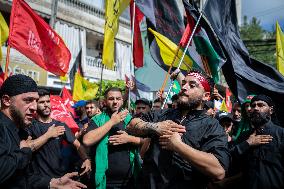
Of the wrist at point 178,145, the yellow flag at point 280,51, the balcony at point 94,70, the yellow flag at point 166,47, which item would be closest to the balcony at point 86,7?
the balcony at point 94,70

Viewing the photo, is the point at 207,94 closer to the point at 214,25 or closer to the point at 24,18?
the point at 214,25

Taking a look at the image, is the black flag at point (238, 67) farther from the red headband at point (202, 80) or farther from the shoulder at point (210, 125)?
the shoulder at point (210, 125)

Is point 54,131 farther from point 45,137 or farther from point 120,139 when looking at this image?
→ point 120,139

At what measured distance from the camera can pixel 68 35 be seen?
16.2 metres

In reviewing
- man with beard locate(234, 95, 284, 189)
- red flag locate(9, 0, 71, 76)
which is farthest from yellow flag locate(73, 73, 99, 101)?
man with beard locate(234, 95, 284, 189)

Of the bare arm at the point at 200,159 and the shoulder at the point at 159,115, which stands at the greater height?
the shoulder at the point at 159,115

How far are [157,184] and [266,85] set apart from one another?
244 cm

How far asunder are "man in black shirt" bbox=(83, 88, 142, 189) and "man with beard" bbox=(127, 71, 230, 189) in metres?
0.88

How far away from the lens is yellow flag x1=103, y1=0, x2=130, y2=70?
5653 mm

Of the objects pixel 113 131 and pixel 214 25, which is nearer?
pixel 113 131

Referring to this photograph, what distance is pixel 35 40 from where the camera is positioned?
216 inches

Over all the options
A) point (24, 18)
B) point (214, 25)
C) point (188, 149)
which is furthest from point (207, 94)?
point (24, 18)

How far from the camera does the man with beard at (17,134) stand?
2.17 metres

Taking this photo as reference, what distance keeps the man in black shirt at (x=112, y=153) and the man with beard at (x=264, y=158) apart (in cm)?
123
